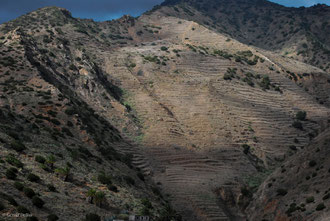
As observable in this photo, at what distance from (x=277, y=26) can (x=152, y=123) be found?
124297 millimetres

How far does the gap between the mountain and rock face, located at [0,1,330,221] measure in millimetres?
32731

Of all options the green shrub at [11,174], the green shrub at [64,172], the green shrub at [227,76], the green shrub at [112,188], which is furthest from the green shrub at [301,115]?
the green shrub at [11,174]

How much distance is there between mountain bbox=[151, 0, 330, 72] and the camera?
140 meters

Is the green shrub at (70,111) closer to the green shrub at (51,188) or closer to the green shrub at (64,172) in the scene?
the green shrub at (64,172)

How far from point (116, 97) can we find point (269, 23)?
126 metres

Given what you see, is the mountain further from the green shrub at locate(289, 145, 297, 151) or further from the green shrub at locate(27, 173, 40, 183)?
the green shrub at locate(27, 173, 40, 183)

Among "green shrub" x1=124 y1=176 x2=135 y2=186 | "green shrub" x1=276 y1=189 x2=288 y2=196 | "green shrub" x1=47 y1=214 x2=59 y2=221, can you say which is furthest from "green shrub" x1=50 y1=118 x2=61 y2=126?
"green shrub" x1=276 y1=189 x2=288 y2=196

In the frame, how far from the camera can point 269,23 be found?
589 feet

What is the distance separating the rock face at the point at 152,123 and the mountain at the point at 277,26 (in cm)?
3273

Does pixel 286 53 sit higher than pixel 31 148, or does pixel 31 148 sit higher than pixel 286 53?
pixel 286 53

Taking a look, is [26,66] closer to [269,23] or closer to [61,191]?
[61,191]

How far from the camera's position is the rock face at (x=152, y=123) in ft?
121

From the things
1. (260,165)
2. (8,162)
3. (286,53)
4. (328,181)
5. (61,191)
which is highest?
(286,53)

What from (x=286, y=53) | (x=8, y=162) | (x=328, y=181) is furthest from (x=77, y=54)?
(x=286, y=53)
